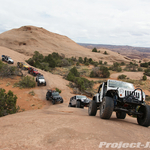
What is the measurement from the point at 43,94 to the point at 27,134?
495 inches

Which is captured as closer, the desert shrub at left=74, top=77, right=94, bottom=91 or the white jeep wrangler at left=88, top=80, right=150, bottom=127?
the white jeep wrangler at left=88, top=80, right=150, bottom=127

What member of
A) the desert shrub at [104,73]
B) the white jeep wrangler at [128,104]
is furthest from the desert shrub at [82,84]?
the white jeep wrangler at [128,104]

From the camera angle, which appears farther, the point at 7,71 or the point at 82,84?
the point at 82,84

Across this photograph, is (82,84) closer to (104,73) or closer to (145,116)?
(104,73)

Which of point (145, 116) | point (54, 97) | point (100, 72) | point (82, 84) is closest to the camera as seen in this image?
point (145, 116)

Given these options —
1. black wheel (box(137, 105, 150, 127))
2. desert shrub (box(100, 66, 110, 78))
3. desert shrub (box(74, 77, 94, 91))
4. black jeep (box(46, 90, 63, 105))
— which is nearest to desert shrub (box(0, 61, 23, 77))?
black jeep (box(46, 90, 63, 105))

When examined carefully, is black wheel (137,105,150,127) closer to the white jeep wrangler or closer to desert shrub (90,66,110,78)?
the white jeep wrangler

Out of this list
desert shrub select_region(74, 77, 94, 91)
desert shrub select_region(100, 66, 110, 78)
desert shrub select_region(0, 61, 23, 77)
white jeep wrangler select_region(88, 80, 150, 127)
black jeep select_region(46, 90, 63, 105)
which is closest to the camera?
white jeep wrangler select_region(88, 80, 150, 127)

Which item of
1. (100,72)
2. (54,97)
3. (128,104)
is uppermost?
(100,72)

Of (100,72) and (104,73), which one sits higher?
(100,72)

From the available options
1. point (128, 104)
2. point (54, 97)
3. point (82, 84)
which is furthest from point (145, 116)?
point (82, 84)

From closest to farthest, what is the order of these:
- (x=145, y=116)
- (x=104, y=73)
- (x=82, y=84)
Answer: (x=145, y=116)
(x=82, y=84)
(x=104, y=73)

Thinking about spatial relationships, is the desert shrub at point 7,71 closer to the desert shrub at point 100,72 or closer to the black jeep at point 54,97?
the black jeep at point 54,97

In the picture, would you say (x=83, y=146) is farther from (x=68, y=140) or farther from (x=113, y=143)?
(x=113, y=143)
